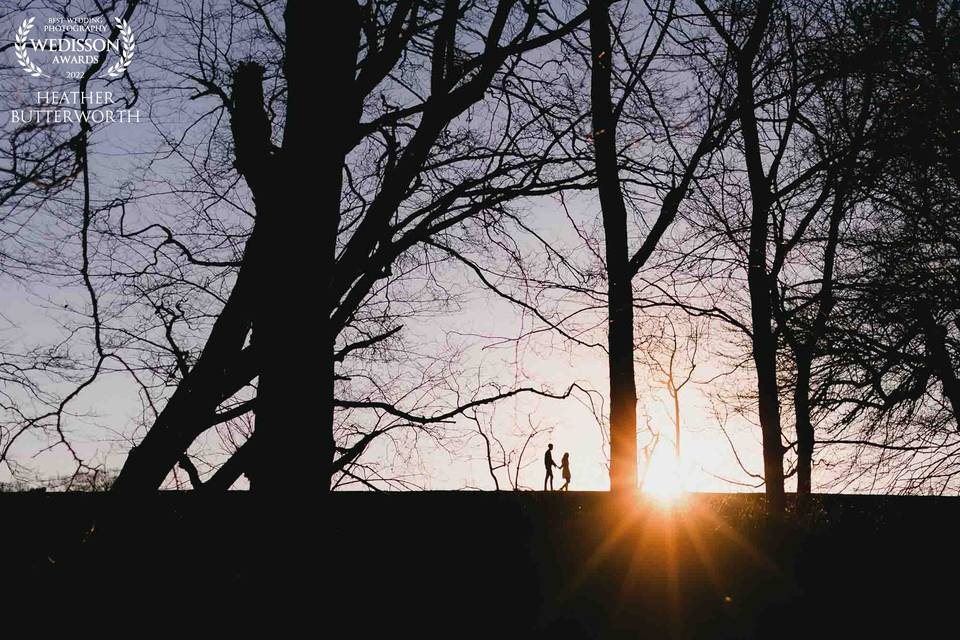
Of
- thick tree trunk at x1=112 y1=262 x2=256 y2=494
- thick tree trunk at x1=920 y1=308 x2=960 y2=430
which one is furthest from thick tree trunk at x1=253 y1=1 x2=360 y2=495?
thick tree trunk at x1=920 y1=308 x2=960 y2=430

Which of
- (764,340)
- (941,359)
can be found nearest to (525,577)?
(941,359)

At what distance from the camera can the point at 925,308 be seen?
8250 mm

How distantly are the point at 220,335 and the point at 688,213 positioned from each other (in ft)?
18.2

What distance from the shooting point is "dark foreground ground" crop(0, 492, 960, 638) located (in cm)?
539

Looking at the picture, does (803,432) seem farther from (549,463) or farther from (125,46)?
(125,46)

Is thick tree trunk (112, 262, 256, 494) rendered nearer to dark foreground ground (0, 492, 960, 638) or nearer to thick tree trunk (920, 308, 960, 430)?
dark foreground ground (0, 492, 960, 638)

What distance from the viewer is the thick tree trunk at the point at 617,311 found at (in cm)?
918

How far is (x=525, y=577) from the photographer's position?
5.77 meters

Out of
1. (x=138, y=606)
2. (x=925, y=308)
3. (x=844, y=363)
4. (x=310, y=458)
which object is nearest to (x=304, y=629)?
(x=310, y=458)

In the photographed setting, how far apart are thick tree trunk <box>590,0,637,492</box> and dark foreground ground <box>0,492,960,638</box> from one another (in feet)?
9.56

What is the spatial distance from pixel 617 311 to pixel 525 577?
14.6ft

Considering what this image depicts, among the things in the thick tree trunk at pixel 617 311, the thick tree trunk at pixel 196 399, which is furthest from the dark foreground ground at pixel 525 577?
the thick tree trunk at pixel 617 311

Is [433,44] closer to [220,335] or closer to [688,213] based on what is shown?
[220,335]

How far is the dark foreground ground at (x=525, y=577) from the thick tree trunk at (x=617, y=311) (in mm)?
2914
